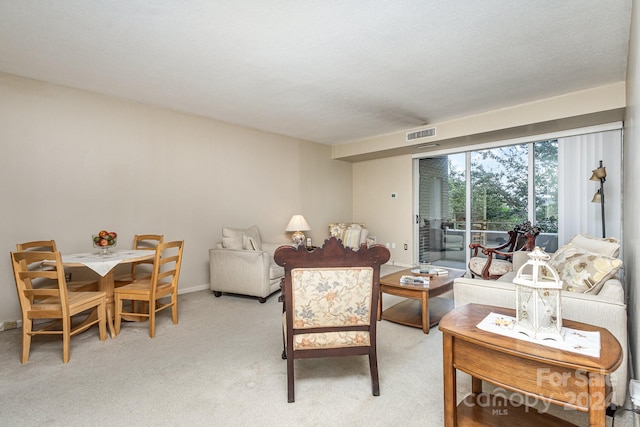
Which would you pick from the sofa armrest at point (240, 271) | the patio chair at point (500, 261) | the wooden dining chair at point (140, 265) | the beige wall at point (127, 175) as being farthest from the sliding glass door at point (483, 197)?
the wooden dining chair at point (140, 265)

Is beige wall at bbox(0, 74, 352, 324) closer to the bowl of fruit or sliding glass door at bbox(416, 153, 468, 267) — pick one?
the bowl of fruit

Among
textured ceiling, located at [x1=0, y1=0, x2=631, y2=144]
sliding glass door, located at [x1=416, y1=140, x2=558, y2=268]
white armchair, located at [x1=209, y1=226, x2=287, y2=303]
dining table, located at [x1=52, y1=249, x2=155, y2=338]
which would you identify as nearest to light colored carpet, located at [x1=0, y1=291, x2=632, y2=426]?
dining table, located at [x1=52, y1=249, x2=155, y2=338]

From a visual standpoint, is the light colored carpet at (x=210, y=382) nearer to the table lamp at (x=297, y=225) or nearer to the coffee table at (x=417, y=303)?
the coffee table at (x=417, y=303)

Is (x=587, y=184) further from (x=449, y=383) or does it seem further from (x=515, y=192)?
(x=449, y=383)

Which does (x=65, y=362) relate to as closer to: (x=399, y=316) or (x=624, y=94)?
(x=399, y=316)

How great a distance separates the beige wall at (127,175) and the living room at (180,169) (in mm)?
12

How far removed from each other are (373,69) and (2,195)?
12.9ft

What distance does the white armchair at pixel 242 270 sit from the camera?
152 inches

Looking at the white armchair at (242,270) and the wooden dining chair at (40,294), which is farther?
the white armchair at (242,270)

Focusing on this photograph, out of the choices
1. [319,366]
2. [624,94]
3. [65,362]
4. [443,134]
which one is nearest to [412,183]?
[443,134]

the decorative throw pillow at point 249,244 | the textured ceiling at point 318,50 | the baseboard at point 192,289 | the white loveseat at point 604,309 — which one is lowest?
the baseboard at point 192,289

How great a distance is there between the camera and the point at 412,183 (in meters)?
6.12

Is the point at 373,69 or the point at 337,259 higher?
the point at 373,69

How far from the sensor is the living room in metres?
3.17
